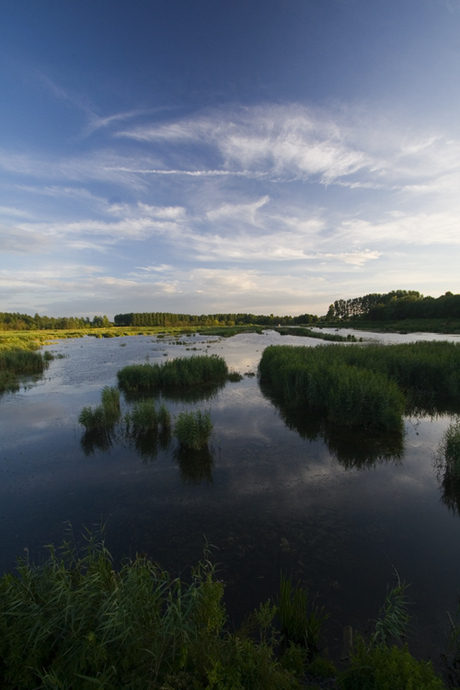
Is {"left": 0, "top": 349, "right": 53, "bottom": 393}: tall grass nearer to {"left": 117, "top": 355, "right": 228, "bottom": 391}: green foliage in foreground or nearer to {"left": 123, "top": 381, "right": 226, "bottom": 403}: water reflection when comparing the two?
{"left": 117, "top": 355, "right": 228, "bottom": 391}: green foliage in foreground

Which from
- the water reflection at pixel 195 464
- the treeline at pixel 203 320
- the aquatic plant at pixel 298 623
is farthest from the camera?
the treeline at pixel 203 320

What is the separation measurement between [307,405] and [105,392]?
12.3 metres

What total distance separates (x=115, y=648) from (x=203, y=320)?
182 meters

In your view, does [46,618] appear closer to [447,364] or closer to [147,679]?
[147,679]

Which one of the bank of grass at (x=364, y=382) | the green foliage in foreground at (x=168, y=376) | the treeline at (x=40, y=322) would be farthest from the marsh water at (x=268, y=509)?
the treeline at (x=40, y=322)

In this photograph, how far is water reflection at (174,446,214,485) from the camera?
396 inches

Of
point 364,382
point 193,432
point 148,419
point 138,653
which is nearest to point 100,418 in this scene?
point 148,419

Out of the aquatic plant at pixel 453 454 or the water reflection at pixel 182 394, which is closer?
the aquatic plant at pixel 453 454

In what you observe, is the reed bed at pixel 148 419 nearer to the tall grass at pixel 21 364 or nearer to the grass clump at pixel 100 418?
the grass clump at pixel 100 418

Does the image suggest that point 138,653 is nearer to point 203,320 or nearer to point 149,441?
point 149,441

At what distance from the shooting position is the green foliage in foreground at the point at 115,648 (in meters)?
2.75

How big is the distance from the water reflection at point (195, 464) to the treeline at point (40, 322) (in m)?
135

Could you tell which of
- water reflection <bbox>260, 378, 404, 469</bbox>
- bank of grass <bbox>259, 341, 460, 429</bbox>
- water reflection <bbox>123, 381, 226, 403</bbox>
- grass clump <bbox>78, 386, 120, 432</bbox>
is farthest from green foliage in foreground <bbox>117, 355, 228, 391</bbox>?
water reflection <bbox>260, 378, 404, 469</bbox>

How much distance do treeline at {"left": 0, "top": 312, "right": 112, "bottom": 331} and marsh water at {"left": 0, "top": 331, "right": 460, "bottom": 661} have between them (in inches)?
5280
